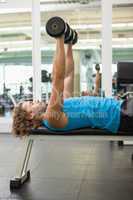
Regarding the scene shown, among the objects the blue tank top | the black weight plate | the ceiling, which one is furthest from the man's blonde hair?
the ceiling

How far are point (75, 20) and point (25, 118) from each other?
11.3 ft

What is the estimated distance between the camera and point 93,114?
2.56 m

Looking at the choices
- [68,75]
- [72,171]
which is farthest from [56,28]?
[72,171]

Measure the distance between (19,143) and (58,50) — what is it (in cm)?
245

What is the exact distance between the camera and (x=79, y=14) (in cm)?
566

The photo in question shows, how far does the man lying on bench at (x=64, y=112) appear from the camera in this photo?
246cm

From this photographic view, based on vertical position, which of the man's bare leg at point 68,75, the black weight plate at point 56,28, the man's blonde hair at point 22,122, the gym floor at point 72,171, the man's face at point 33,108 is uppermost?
the black weight plate at point 56,28

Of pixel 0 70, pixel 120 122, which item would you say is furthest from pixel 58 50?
Result: pixel 0 70

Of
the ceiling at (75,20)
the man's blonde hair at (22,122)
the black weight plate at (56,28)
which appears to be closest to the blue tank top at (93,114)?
the man's blonde hair at (22,122)

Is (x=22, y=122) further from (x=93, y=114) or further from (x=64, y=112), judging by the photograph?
(x=93, y=114)

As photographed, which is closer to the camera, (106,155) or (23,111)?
(23,111)

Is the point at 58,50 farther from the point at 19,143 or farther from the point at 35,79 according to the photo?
the point at 35,79

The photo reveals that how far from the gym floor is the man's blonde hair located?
167 mm

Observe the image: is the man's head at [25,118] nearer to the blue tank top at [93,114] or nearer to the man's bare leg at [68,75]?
the blue tank top at [93,114]
